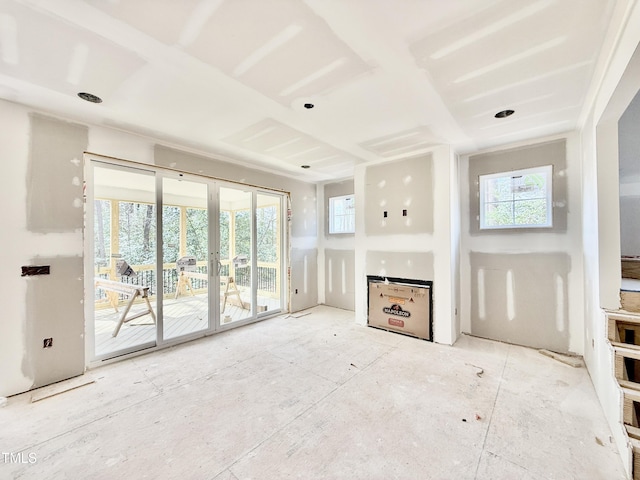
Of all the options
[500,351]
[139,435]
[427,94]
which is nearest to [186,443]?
[139,435]

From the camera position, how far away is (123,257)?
3.30 meters

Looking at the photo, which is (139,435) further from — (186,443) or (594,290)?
(594,290)

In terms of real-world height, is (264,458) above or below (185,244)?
below

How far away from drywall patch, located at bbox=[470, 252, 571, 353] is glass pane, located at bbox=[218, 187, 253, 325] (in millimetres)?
3575

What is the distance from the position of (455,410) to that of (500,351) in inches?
64.1

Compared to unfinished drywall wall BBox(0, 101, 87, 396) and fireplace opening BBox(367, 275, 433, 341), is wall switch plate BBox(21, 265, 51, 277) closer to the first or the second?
unfinished drywall wall BBox(0, 101, 87, 396)

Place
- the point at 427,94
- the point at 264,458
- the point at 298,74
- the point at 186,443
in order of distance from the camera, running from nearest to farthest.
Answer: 1. the point at 264,458
2. the point at 186,443
3. the point at 298,74
4. the point at 427,94

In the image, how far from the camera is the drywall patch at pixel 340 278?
5426mm

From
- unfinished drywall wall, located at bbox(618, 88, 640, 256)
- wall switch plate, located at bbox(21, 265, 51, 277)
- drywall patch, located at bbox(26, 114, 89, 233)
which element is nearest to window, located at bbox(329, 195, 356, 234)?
unfinished drywall wall, located at bbox(618, 88, 640, 256)

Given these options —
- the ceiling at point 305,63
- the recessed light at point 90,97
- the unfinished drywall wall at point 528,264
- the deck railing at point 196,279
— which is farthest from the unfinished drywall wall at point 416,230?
the recessed light at point 90,97

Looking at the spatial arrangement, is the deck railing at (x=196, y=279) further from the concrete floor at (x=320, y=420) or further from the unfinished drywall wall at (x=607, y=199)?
the unfinished drywall wall at (x=607, y=199)

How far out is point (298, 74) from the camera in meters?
2.02

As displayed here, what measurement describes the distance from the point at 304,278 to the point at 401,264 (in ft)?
7.16

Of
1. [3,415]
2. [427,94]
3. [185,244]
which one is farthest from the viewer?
[185,244]
